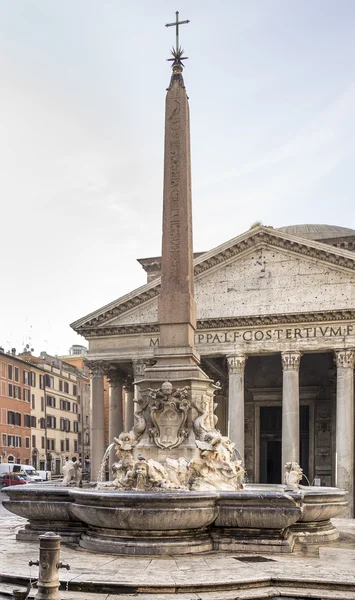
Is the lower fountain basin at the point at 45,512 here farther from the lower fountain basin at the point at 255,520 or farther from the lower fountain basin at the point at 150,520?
the lower fountain basin at the point at 255,520

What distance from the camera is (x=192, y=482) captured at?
10.1m

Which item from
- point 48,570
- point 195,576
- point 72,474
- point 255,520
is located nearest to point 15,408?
point 72,474

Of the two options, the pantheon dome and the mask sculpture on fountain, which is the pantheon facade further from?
the mask sculpture on fountain

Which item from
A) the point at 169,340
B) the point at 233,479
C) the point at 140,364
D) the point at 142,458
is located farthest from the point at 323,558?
the point at 140,364

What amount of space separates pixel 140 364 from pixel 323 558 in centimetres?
2429

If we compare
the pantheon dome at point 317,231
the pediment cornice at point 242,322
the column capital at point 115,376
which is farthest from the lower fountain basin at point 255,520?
the pantheon dome at point 317,231

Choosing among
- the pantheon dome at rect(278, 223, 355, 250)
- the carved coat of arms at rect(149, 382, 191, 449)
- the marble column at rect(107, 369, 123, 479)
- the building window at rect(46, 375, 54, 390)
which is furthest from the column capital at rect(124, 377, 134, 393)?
the carved coat of arms at rect(149, 382, 191, 449)

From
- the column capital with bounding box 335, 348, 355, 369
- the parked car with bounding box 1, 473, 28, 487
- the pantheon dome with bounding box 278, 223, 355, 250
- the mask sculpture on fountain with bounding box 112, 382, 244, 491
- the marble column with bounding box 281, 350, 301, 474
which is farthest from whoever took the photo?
the pantheon dome with bounding box 278, 223, 355, 250

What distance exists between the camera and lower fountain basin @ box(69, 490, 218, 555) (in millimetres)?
8836

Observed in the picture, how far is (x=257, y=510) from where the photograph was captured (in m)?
9.34

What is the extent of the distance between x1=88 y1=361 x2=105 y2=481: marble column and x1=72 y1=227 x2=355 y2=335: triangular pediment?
1999 mm

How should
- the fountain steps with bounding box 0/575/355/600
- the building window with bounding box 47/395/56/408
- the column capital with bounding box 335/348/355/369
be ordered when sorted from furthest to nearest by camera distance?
the building window with bounding box 47/395/56/408 → the column capital with bounding box 335/348/355/369 → the fountain steps with bounding box 0/575/355/600

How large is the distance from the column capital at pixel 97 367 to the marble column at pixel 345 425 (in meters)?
10.1

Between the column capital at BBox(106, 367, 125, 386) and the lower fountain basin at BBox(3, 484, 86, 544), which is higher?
the column capital at BBox(106, 367, 125, 386)
